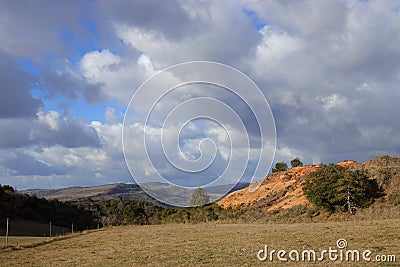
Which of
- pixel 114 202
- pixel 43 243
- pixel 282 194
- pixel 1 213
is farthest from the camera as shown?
pixel 114 202

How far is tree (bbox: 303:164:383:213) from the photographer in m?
37.3

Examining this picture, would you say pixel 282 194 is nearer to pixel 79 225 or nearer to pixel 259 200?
pixel 259 200

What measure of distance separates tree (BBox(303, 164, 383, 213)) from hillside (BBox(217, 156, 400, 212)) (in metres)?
1.47

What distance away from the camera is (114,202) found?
88.6m

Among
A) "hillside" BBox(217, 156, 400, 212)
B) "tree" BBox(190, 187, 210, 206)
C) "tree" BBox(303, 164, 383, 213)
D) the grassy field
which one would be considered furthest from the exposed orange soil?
the grassy field

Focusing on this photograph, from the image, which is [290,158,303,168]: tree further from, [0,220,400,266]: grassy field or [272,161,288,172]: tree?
[0,220,400,266]: grassy field

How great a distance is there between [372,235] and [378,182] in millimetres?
24549

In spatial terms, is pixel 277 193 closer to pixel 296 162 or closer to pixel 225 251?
pixel 296 162

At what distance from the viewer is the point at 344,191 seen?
37719 mm

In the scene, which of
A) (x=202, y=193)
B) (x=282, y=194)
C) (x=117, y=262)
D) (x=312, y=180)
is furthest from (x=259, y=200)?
(x=117, y=262)

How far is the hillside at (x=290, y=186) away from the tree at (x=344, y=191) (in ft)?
4.83

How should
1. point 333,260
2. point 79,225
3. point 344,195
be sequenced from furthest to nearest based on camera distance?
1. point 79,225
2. point 344,195
3. point 333,260

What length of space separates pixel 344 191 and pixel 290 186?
1969cm

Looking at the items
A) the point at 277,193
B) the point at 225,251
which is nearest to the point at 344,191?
the point at 277,193
